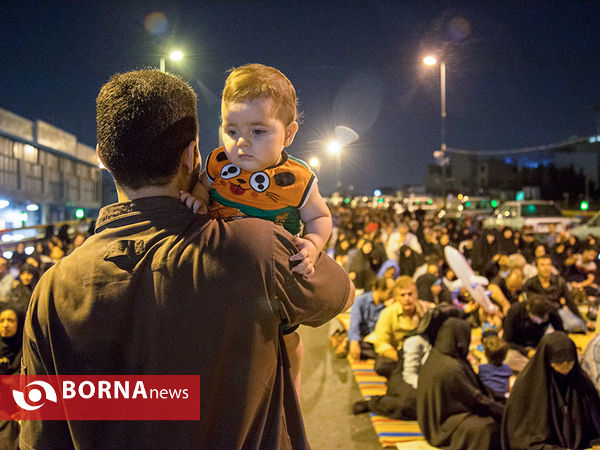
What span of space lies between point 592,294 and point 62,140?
4182 centimetres

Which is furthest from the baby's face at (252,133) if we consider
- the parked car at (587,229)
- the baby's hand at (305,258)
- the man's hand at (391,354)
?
the parked car at (587,229)

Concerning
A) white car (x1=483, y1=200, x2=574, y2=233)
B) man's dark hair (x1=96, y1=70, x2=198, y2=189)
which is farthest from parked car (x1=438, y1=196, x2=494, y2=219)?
man's dark hair (x1=96, y1=70, x2=198, y2=189)

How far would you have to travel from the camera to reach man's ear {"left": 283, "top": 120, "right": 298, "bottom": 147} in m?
1.91

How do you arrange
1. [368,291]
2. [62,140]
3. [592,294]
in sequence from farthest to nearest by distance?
[62,140], [592,294], [368,291]

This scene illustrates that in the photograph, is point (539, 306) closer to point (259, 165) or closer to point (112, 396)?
point (259, 165)

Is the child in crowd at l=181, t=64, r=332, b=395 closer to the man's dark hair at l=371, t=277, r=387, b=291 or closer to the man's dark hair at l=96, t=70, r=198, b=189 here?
the man's dark hair at l=96, t=70, r=198, b=189

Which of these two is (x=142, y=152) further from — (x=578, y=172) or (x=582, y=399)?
(x=578, y=172)

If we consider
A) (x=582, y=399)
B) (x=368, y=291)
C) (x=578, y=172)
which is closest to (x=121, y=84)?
(x=582, y=399)

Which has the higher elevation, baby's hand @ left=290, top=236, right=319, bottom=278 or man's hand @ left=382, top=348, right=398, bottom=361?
baby's hand @ left=290, top=236, right=319, bottom=278

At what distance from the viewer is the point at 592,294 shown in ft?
33.8

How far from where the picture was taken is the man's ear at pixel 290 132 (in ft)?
6.26

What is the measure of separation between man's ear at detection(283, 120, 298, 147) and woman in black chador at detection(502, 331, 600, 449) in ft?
13.1

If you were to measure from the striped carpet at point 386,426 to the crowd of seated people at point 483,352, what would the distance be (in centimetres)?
11

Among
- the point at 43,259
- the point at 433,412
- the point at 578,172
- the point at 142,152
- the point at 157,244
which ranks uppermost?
the point at 578,172
